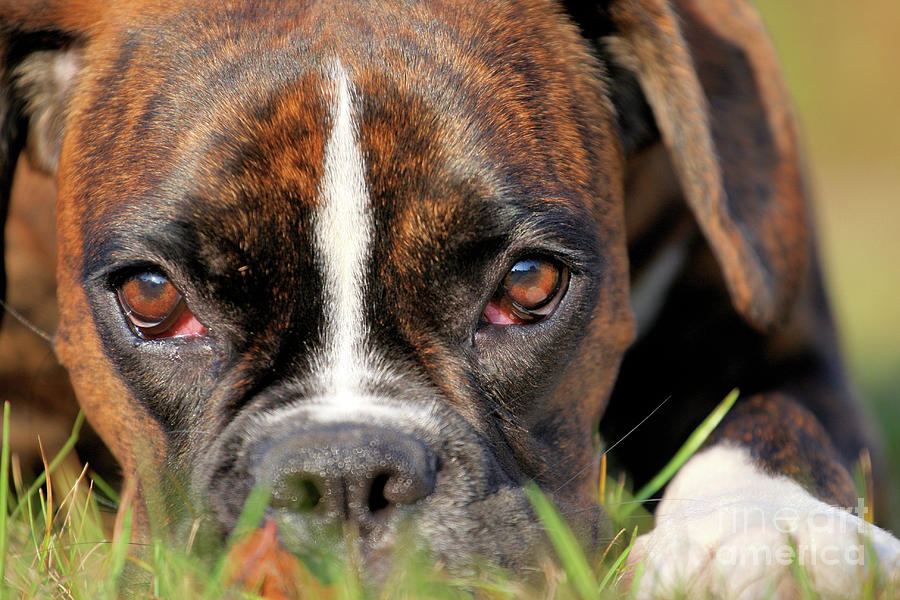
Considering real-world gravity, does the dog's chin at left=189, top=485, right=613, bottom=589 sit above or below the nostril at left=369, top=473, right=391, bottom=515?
below

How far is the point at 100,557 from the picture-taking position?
2.52m

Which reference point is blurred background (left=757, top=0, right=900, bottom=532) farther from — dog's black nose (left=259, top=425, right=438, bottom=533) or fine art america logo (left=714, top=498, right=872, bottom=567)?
dog's black nose (left=259, top=425, right=438, bottom=533)

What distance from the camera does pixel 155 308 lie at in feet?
8.95

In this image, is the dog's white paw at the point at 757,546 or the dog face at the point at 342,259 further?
the dog face at the point at 342,259

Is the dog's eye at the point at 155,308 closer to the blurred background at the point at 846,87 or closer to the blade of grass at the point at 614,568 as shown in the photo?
the blade of grass at the point at 614,568

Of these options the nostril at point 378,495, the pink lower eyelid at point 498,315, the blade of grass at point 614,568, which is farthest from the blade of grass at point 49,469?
the blade of grass at point 614,568

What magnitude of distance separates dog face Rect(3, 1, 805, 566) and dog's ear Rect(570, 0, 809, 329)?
30 centimetres

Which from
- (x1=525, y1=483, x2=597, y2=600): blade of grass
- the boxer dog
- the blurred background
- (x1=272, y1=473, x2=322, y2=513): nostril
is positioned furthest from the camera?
the blurred background

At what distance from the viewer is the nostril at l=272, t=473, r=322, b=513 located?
2.35 meters

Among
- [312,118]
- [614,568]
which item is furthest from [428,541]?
[312,118]

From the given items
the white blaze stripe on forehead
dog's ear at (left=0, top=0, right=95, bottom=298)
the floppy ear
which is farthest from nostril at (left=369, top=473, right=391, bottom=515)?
dog's ear at (left=0, top=0, right=95, bottom=298)

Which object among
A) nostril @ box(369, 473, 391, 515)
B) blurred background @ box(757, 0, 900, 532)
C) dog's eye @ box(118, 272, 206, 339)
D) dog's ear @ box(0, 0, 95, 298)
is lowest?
blurred background @ box(757, 0, 900, 532)

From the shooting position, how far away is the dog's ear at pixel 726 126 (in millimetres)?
3068

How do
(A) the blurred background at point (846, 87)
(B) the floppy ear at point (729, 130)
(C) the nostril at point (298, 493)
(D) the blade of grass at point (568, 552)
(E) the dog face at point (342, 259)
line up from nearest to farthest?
(D) the blade of grass at point (568, 552)
(C) the nostril at point (298, 493)
(E) the dog face at point (342, 259)
(B) the floppy ear at point (729, 130)
(A) the blurred background at point (846, 87)
